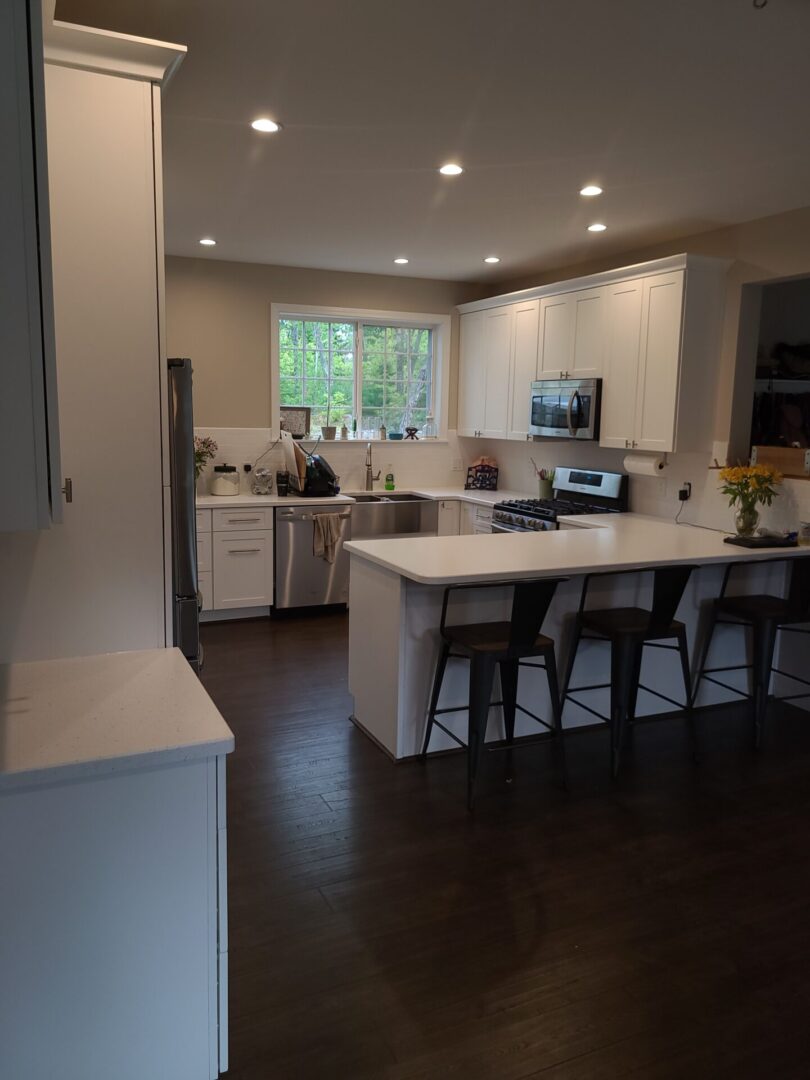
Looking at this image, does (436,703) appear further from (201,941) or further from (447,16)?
(447,16)

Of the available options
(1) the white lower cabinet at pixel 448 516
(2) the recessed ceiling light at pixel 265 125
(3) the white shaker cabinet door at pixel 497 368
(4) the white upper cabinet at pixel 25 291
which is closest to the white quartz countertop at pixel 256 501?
(1) the white lower cabinet at pixel 448 516

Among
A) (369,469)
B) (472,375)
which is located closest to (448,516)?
(369,469)

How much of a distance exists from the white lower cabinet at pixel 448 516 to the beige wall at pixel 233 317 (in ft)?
5.07

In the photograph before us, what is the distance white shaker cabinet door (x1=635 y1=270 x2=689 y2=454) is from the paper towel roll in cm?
15

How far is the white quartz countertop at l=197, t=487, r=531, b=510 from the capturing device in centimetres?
558

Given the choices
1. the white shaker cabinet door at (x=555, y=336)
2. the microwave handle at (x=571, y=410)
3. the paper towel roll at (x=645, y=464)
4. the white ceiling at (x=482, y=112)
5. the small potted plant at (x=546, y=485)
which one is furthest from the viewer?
the small potted plant at (x=546, y=485)

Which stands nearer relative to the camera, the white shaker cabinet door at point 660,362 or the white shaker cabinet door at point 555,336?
the white shaker cabinet door at point 660,362

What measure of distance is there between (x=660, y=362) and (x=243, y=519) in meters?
2.97

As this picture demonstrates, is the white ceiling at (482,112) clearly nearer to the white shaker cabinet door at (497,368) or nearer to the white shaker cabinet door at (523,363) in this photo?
the white shaker cabinet door at (523,363)

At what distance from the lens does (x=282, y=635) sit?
17.6 feet

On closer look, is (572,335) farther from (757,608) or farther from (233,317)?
(233,317)

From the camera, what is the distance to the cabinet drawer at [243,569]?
5562mm

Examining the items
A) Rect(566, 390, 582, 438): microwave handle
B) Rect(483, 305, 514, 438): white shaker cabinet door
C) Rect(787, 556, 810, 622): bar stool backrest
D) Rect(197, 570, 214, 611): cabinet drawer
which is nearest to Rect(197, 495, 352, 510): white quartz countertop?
Rect(197, 570, 214, 611): cabinet drawer

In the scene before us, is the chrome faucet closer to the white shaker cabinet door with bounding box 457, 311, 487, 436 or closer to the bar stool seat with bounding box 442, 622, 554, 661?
the white shaker cabinet door with bounding box 457, 311, 487, 436
